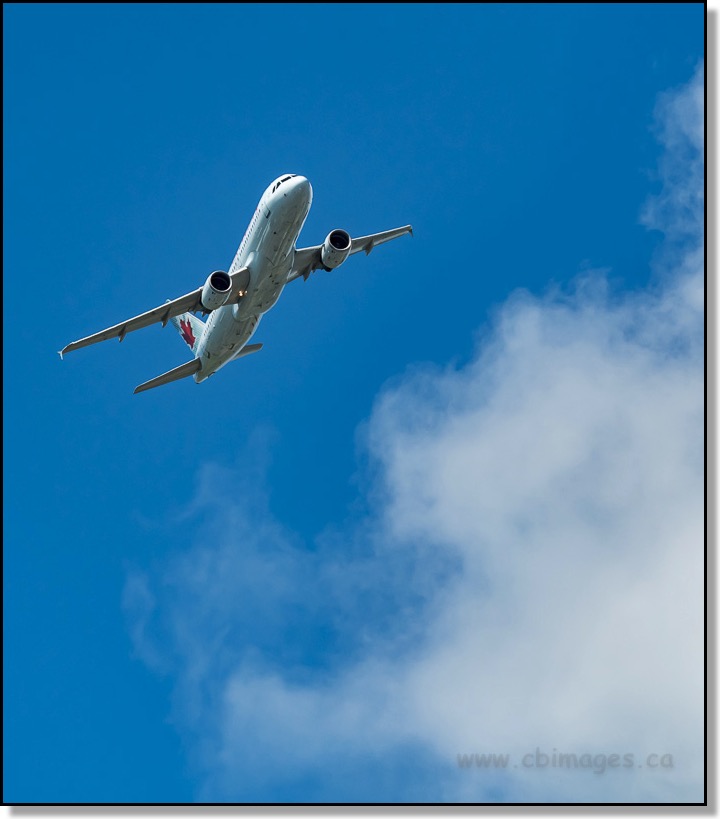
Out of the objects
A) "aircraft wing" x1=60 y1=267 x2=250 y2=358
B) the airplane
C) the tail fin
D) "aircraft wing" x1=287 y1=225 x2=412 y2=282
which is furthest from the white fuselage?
the tail fin

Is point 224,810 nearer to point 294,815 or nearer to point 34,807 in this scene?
point 294,815

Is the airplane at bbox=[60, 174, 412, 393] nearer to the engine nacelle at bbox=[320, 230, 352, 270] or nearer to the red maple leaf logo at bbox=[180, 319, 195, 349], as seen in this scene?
the engine nacelle at bbox=[320, 230, 352, 270]

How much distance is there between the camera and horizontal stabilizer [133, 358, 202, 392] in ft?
193

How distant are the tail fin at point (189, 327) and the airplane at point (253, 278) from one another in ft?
22.1

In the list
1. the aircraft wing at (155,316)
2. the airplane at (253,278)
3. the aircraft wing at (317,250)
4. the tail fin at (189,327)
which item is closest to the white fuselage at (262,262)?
the airplane at (253,278)

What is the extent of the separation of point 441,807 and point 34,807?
12.3 m

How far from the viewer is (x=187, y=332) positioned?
68.9 meters

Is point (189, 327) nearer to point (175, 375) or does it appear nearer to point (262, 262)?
point (175, 375)

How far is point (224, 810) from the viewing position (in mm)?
29547

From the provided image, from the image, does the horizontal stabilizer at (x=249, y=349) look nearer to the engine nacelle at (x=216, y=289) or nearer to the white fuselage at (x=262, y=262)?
the white fuselage at (x=262, y=262)

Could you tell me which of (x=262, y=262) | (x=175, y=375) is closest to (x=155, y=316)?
(x=175, y=375)

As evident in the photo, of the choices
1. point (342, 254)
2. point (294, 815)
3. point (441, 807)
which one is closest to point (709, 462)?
point (441, 807)

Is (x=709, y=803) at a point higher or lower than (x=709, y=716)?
lower

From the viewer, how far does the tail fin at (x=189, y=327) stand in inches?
2601
